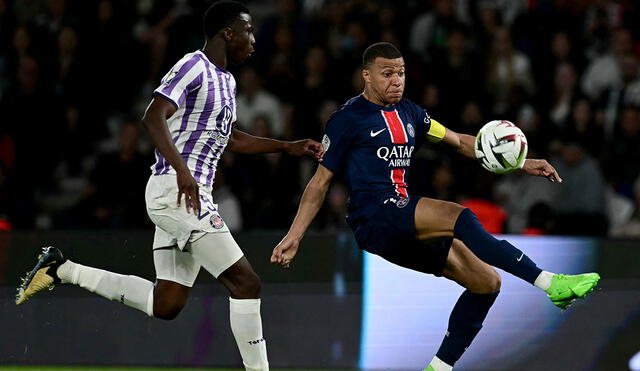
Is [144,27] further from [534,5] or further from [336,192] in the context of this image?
[534,5]

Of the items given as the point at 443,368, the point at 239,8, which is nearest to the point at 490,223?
the point at 443,368

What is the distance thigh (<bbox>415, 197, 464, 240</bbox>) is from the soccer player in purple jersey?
765 millimetres

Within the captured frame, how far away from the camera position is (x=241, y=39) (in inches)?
241

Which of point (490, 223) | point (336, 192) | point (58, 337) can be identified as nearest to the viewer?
point (58, 337)

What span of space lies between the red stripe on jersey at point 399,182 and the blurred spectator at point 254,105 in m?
5.02

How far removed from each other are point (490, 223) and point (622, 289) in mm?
1829

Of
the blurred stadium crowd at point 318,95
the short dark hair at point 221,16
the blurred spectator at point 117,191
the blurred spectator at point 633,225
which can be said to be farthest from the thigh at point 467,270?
the blurred spectator at point 633,225

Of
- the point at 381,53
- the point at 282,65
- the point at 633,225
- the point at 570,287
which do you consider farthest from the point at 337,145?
the point at 282,65

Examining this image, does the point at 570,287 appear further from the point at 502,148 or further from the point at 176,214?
the point at 176,214

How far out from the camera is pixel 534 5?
12203 millimetres

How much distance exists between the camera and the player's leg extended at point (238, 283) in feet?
19.3

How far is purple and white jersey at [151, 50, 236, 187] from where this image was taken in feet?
19.5

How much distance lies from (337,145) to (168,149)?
930 millimetres

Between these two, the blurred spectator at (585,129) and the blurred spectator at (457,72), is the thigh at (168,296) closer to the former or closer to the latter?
the blurred spectator at (457,72)
